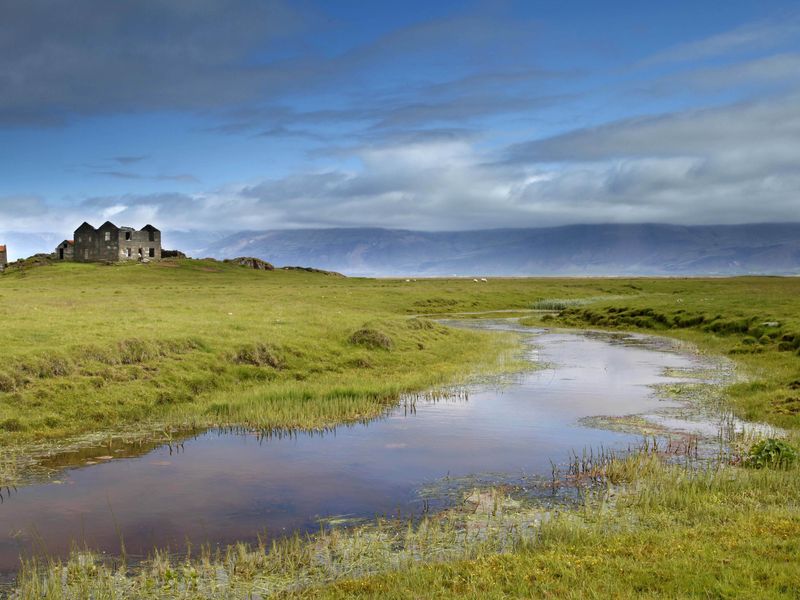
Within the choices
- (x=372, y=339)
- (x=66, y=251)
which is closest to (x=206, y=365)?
(x=372, y=339)

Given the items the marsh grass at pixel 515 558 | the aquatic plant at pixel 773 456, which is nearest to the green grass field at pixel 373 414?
the marsh grass at pixel 515 558

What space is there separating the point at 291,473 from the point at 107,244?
156199 mm

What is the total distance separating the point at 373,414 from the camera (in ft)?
88.3

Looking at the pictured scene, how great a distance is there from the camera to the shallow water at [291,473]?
1469cm

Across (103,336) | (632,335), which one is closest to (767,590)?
(103,336)

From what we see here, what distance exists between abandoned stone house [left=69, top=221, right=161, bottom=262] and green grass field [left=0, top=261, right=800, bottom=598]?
379 feet

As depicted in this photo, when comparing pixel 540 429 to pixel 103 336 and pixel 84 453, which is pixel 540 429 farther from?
pixel 103 336

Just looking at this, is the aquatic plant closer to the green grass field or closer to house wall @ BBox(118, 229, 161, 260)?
the green grass field

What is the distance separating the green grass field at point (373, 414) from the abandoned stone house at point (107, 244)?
4546 inches

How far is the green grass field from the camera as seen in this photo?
36.9 feet

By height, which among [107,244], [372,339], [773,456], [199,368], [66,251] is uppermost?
[107,244]

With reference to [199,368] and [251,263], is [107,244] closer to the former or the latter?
[251,263]

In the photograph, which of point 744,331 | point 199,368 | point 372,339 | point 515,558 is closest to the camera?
point 515,558

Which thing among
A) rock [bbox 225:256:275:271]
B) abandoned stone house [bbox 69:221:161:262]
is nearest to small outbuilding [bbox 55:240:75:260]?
abandoned stone house [bbox 69:221:161:262]
